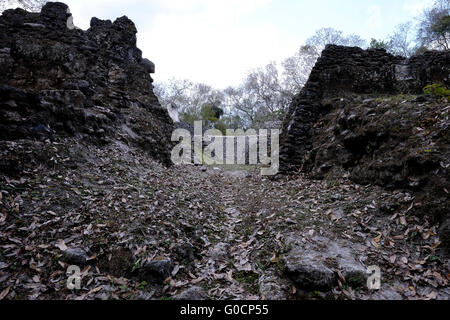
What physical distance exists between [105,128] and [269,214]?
6376mm

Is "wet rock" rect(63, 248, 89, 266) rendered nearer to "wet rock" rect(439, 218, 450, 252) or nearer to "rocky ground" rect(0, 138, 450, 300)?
"rocky ground" rect(0, 138, 450, 300)

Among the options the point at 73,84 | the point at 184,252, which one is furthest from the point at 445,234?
the point at 73,84

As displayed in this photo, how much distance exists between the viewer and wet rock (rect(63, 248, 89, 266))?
324cm

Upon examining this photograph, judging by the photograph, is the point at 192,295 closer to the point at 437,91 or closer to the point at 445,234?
the point at 445,234

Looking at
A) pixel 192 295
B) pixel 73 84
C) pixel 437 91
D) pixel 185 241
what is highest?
pixel 73 84

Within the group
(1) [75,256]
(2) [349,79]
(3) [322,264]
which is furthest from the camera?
(2) [349,79]

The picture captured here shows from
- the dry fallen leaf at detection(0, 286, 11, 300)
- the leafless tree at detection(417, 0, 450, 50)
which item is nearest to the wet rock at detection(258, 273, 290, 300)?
the dry fallen leaf at detection(0, 286, 11, 300)

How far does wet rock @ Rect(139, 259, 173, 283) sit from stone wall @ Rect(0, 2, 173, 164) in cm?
456

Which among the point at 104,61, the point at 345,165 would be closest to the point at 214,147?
the point at 104,61

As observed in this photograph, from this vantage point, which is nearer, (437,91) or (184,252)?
(184,252)

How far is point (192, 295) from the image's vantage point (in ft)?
10.3

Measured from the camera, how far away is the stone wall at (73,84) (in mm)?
5925

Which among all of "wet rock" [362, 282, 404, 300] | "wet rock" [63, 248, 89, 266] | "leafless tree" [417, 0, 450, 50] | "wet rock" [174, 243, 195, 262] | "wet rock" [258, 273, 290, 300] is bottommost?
"wet rock" [258, 273, 290, 300]

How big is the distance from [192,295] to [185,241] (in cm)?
125
